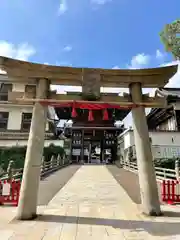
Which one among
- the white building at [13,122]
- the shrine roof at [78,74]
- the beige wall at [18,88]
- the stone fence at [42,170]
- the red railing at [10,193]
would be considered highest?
the beige wall at [18,88]

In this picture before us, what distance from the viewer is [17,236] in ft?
10.6

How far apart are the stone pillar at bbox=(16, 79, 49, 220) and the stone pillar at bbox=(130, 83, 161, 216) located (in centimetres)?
246

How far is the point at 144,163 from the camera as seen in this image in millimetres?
4520

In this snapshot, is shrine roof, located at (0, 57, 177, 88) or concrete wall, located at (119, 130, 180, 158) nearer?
shrine roof, located at (0, 57, 177, 88)

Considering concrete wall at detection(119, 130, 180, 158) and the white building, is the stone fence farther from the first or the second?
concrete wall at detection(119, 130, 180, 158)

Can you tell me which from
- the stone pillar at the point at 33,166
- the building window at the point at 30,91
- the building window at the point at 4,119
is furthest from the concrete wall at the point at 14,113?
the stone pillar at the point at 33,166

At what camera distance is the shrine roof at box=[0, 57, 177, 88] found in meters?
4.74

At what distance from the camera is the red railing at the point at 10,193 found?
5418 mm

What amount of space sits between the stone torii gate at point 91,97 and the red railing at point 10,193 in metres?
1.57

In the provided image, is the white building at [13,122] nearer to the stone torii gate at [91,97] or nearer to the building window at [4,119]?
the building window at [4,119]

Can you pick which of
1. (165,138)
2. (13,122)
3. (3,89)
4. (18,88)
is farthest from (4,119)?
(165,138)

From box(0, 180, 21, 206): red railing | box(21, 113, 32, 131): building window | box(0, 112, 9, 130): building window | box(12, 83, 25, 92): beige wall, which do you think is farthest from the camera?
box(0, 112, 9, 130): building window

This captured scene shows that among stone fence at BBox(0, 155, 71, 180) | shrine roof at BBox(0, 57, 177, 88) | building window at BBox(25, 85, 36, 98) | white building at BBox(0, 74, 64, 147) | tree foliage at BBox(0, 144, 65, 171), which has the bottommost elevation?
stone fence at BBox(0, 155, 71, 180)

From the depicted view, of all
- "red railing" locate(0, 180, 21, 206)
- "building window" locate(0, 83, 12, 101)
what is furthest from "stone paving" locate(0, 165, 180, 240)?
"building window" locate(0, 83, 12, 101)
